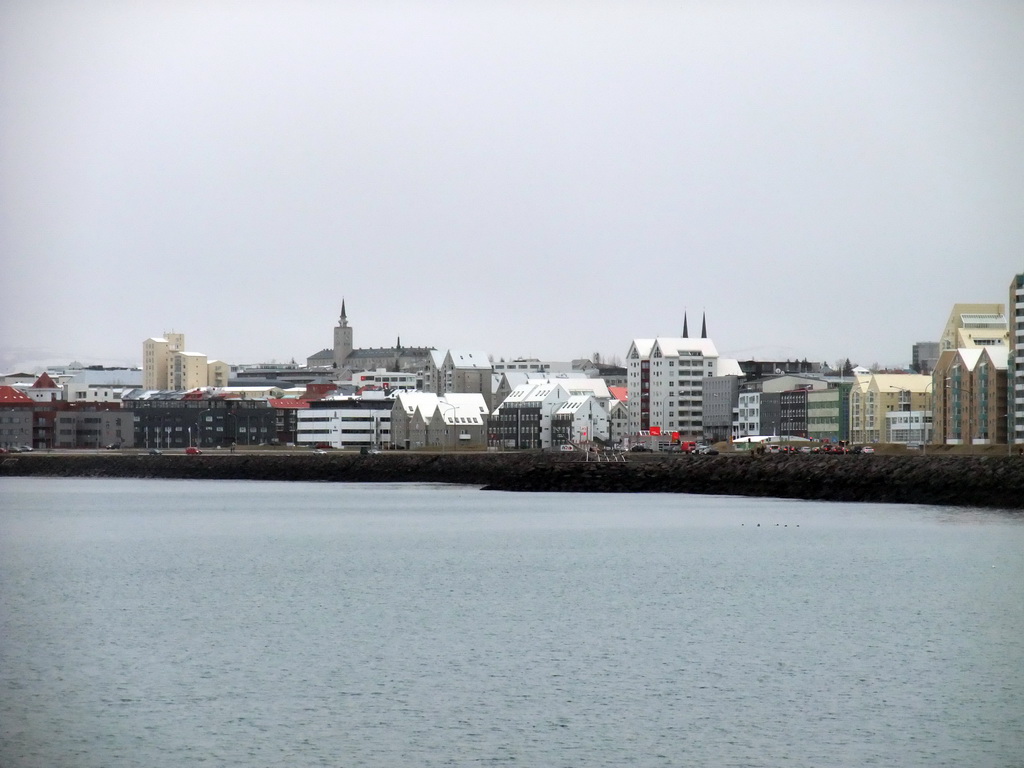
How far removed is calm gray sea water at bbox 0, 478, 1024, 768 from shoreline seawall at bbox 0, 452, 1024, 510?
2023 cm

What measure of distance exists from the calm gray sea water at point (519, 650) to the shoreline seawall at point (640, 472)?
20228 millimetres

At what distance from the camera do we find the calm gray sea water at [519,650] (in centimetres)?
2311

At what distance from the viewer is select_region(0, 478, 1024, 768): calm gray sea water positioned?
23109mm

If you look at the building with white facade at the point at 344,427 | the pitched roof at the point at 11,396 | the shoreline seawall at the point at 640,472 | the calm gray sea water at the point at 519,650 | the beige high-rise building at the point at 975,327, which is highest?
the beige high-rise building at the point at 975,327

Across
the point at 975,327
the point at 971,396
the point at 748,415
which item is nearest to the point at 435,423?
the point at 748,415

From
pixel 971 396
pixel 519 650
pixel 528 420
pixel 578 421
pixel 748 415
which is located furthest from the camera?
pixel 748 415

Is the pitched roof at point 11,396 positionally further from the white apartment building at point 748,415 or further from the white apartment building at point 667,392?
the white apartment building at point 748,415

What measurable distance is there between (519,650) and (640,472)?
251ft

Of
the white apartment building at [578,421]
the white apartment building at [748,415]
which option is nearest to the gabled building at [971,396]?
the white apartment building at [578,421]

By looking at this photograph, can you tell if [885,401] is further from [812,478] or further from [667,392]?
[812,478]

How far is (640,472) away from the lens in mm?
107250

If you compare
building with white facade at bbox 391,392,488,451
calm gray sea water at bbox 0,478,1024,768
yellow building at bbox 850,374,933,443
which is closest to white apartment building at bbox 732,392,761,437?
yellow building at bbox 850,374,933,443

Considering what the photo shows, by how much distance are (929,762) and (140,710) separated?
12216 millimetres

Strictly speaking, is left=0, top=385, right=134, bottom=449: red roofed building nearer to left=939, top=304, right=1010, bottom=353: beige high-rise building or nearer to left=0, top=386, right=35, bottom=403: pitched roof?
left=0, top=386, right=35, bottom=403: pitched roof
